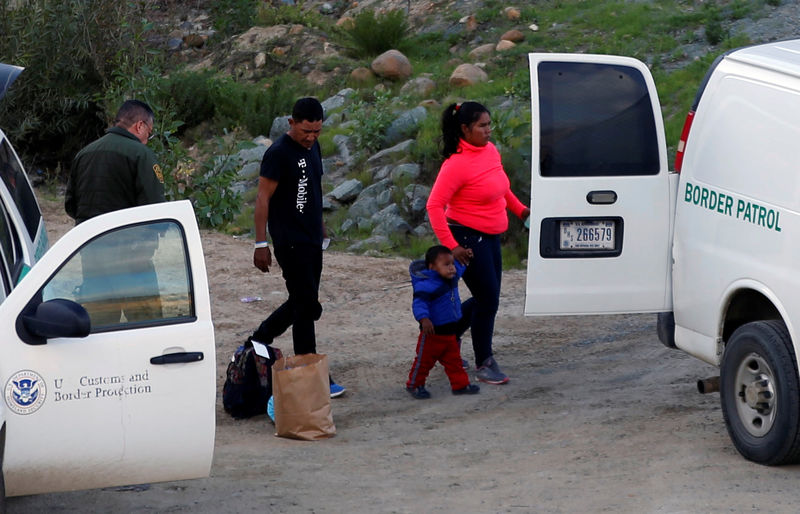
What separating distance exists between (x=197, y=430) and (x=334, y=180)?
10983 millimetres

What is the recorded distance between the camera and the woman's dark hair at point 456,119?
7047mm

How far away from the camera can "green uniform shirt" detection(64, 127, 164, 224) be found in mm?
6426

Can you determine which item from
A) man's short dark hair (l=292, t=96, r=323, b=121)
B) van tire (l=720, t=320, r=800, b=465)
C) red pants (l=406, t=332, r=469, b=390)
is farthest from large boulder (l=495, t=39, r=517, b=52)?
van tire (l=720, t=320, r=800, b=465)

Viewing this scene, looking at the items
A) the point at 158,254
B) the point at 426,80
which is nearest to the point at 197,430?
the point at 158,254

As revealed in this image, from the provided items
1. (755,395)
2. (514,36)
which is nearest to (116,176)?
(755,395)

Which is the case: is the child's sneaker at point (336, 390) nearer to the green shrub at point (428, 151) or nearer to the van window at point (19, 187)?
the van window at point (19, 187)

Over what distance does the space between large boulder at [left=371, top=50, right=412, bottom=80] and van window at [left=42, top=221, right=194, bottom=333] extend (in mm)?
14083

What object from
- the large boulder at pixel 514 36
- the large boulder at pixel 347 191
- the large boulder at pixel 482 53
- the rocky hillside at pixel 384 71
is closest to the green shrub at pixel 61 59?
the rocky hillside at pixel 384 71

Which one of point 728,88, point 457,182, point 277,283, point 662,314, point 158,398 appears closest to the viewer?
point 158,398

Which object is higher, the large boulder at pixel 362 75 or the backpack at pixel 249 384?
the large boulder at pixel 362 75

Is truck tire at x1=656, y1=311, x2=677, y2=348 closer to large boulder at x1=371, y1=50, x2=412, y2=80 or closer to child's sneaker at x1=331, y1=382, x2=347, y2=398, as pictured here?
child's sneaker at x1=331, y1=382, x2=347, y2=398

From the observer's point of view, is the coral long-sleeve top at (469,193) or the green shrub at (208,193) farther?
the green shrub at (208,193)

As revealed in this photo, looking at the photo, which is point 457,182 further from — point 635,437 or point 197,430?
point 197,430

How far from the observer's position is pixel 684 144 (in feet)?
20.7
